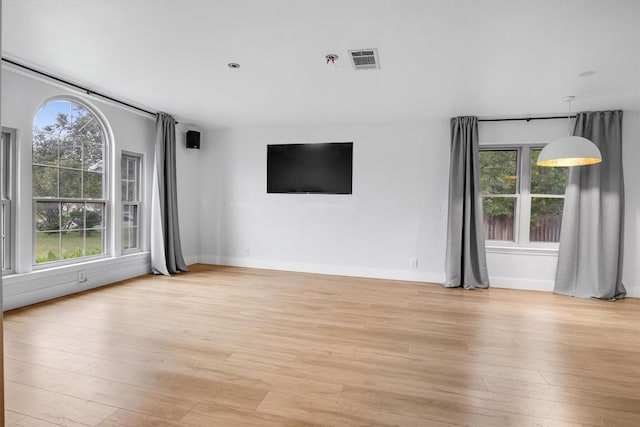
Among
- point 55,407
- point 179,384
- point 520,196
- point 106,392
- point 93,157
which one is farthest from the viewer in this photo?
point 520,196

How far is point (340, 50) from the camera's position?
313 centimetres

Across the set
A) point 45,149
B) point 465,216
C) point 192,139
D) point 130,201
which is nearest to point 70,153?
point 45,149

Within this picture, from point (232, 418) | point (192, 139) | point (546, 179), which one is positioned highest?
point (192, 139)

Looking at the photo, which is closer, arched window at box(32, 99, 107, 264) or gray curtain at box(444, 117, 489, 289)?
arched window at box(32, 99, 107, 264)

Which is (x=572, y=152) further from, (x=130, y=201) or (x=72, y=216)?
(x=72, y=216)

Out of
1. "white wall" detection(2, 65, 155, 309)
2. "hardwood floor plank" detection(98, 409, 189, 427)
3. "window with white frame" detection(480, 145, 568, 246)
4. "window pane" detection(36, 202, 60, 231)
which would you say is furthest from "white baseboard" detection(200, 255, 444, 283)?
"hardwood floor plank" detection(98, 409, 189, 427)

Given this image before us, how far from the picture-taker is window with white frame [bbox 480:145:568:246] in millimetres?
5133

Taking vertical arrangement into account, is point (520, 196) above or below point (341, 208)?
above

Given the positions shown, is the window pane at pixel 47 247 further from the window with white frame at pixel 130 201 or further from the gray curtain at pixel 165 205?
the gray curtain at pixel 165 205

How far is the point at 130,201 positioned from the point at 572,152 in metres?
5.72

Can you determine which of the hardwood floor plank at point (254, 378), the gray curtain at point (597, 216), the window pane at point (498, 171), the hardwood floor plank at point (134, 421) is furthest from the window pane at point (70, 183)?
the gray curtain at point (597, 216)

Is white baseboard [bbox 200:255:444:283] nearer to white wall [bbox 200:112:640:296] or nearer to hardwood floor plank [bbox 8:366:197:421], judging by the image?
white wall [bbox 200:112:640:296]

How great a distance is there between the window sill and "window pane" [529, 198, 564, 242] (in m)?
0.13

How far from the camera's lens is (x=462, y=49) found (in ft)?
10.1
